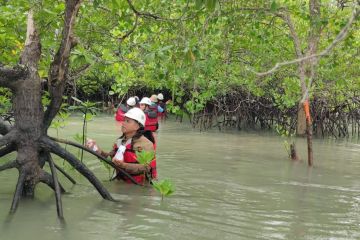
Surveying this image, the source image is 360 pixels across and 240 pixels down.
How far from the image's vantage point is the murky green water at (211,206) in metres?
3.67

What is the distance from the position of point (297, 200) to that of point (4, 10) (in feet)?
11.1

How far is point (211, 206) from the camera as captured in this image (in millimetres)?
4664

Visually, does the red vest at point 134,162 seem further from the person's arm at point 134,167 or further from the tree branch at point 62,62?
the tree branch at point 62,62

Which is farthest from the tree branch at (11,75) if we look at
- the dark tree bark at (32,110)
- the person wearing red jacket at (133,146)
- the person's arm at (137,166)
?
the person's arm at (137,166)

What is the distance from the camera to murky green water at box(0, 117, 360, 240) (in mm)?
3670

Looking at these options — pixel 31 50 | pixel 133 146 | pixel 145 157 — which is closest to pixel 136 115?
pixel 133 146

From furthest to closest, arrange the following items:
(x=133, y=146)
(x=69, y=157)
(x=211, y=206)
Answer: (x=133, y=146)
(x=211, y=206)
(x=69, y=157)

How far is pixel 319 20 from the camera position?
17.0ft

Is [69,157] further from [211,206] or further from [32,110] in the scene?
[211,206]

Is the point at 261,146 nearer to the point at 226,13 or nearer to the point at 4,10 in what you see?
the point at 226,13

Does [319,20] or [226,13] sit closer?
[319,20]

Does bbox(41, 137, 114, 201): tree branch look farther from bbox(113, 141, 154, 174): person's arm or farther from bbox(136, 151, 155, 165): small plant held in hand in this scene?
bbox(113, 141, 154, 174): person's arm

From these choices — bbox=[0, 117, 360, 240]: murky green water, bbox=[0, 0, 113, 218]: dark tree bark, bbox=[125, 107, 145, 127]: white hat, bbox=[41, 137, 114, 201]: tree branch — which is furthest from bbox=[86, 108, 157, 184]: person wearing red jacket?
bbox=[0, 0, 113, 218]: dark tree bark

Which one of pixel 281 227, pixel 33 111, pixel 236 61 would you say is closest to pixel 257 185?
pixel 281 227
